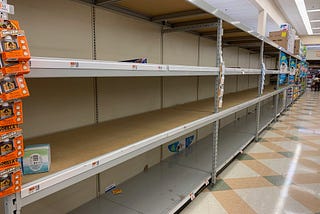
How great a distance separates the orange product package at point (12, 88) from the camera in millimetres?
595

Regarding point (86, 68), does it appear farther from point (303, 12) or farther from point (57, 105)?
point (303, 12)

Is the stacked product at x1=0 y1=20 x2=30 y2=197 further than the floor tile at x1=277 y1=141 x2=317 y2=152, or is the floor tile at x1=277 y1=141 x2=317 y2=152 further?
the floor tile at x1=277 y1=141 x2=317 y2=152

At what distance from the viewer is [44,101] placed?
Answer: 4.17ft

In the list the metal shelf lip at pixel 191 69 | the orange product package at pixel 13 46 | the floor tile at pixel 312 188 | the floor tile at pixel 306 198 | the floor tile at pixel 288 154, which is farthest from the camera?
the floor tile at pixel 288 154

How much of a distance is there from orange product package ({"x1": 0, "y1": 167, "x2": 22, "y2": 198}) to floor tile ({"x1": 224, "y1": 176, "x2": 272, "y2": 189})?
73.4 inches

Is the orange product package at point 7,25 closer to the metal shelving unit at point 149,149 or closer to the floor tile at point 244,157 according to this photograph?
the metal shelving unit at point 149,149

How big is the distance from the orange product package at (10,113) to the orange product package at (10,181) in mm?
131

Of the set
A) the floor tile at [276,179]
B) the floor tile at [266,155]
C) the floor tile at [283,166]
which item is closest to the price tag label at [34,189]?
the floor tile at [276,179]

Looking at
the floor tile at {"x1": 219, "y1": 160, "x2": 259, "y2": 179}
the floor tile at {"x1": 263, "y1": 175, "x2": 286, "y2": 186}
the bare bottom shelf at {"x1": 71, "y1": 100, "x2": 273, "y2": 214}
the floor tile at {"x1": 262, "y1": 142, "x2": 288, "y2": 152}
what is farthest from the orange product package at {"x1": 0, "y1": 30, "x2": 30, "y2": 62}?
the floor tile at {"x1": 262, "y1": 142, "x2": 288, "y2": 152}

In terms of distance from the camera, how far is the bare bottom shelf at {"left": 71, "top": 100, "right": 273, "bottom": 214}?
1.61 meters

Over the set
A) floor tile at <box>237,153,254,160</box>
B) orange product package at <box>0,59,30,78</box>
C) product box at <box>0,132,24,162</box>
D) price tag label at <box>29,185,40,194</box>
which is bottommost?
floor tile at <box>237,153,254,160</box>

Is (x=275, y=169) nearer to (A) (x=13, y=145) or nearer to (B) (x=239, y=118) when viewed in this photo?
(B) (x=239, y=118)

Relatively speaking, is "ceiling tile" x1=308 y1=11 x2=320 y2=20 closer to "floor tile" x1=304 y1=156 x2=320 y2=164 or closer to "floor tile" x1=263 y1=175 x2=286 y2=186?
"floor tile" x1=304 y1=156 x2=320 y2=164

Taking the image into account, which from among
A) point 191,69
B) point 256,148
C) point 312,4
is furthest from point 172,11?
point 312,4
